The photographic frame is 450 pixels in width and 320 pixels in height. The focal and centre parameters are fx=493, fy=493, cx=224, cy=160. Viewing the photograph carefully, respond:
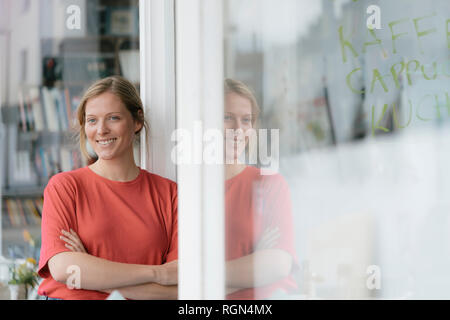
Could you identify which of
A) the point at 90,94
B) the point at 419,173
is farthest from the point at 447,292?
the point at 90,94

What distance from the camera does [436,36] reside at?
1288 mm

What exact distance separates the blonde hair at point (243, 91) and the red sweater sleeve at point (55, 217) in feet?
2.15

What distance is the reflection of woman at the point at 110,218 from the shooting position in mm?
1437

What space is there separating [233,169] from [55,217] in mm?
641

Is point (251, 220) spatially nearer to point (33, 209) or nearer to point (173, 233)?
point (173, 233)

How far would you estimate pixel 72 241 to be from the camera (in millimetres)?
1468

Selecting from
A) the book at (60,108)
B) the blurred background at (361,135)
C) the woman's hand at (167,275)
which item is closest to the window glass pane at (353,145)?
the blurred background at (361,135)

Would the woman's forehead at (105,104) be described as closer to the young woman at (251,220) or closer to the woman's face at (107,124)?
the woman's face at (107,124)

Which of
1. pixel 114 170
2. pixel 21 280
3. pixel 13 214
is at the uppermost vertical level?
pixel 114 170

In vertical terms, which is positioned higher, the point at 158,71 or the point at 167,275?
the point at 158,71

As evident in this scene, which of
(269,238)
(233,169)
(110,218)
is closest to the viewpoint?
(233,169)

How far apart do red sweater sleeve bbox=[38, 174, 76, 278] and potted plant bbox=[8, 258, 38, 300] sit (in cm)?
47

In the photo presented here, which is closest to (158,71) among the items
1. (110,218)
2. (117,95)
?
(117,95)

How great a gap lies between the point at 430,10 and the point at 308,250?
0.70 metres
